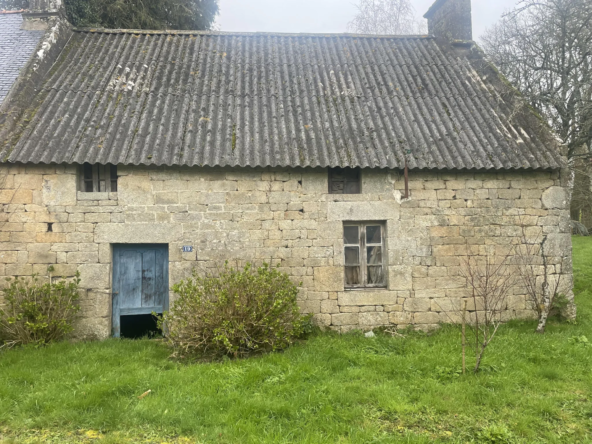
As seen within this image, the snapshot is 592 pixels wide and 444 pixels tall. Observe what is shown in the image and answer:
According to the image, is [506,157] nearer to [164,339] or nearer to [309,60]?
[309,60]

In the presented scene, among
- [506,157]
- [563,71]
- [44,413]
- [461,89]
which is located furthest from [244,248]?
[563,71]

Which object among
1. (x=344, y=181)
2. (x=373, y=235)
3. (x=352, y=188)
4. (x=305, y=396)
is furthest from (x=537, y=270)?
(x=305, y=396)

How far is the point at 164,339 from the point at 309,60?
23.5 ft

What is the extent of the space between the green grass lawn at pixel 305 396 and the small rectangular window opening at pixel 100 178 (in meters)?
2.76

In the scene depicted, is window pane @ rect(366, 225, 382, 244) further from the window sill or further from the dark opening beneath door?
the window sill

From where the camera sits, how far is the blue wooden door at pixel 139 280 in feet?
22.7

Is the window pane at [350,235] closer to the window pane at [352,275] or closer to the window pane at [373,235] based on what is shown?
the window pane at [373,235]

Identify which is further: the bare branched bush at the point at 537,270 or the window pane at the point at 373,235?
the window pane at the point at 373,235

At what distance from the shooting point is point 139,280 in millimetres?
7020

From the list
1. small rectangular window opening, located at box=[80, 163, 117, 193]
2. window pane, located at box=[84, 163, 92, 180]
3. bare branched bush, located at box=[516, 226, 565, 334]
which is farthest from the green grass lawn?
window pane, located at box=[84, 163, 92, 180]

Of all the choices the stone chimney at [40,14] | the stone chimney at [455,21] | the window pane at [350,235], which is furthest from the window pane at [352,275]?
the stone chimney at [40,14]

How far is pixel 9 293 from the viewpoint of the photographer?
6117mm

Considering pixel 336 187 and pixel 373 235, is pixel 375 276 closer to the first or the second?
pixel 373 235

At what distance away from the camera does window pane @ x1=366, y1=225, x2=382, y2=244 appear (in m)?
7.35
